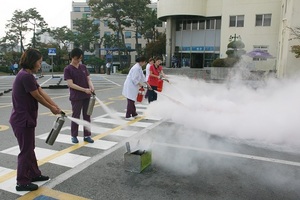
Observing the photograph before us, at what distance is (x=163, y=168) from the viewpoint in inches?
175

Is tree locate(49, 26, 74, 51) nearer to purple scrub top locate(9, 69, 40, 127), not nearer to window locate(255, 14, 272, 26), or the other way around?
window locate(255, 14, 272, 26)

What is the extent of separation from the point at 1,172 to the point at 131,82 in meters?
4.45

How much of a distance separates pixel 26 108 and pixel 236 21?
30.6 metres

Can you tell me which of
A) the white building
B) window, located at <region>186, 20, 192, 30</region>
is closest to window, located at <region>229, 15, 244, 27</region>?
the white building

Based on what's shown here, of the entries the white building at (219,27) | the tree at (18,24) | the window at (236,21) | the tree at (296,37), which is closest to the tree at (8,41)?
the tree at (18,24)

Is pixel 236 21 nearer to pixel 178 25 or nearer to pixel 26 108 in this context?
pixel 178 25

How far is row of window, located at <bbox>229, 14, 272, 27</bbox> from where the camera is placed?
2891cm

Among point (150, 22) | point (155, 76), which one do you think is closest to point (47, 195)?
point (155, 76)

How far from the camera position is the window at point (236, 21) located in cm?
3028

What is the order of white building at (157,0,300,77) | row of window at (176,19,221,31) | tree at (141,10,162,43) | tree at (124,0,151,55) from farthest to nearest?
tree at (141,10,162,43) → tree at (124,0,151,55) → row of window at (176,19,221,31) → white building at (157,0,300,77)

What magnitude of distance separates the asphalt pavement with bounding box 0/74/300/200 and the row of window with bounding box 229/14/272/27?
1038 inches

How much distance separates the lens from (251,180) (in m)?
4.03

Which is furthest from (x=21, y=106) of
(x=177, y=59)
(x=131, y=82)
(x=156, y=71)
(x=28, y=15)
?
(x=28, y=15)

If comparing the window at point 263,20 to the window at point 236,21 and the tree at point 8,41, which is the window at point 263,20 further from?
the tree at point 8,41
